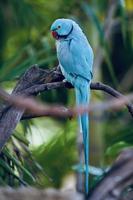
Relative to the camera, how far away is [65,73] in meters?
1.97

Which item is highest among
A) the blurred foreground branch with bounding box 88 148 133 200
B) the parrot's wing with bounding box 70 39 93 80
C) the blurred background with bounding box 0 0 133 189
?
the blurred foreground branch with bounding box 88 148 133 200

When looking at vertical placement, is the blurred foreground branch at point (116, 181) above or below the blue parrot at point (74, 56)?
above

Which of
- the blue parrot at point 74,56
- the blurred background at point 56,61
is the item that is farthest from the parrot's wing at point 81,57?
the blurred background at point 56,61

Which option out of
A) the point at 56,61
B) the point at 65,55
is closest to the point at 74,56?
the point at 65,55

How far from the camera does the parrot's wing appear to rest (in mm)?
2049

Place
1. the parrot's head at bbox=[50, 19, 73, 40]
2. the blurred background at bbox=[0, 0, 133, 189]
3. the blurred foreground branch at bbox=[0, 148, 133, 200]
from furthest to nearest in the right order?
the blurred background at bbox=[0, 0, 133, 189]
the parrot's head at bbox=[50, 19, 73, 40]
the blurred foreground branch at bbox=[0, 148, 133, 200]

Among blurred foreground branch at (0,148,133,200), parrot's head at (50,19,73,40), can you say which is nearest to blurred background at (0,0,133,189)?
parrot's head at (50,19,73,40)

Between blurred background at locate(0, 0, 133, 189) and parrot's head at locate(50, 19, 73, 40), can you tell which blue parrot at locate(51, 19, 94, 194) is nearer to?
parrot's head at locate(50, 19, 73, 40)

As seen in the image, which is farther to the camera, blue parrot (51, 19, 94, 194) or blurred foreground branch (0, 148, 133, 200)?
blue parrot (51, 19, 94, 194)

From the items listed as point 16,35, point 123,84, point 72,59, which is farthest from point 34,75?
point 123,84

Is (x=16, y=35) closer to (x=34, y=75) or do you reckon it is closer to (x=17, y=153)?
(x=17, y=153)

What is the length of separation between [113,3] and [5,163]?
2.12 meters

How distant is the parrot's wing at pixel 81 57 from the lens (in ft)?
6.72

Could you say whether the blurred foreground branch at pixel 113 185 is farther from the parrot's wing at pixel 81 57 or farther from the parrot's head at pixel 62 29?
the parrot's head at pixel 62 29
